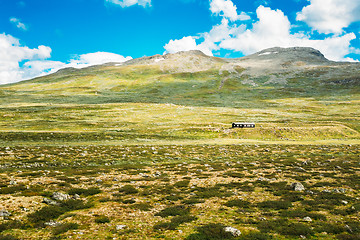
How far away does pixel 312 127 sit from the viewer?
64.4 metres

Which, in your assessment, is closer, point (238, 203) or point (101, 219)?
point (101, 219)

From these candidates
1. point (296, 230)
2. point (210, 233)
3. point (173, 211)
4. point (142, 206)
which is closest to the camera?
point (210, 233)

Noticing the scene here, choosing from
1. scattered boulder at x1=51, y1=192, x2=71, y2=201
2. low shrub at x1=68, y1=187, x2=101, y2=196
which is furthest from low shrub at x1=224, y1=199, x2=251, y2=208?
scattered boulder at x1=51, y1=192, x2=71, y2=201

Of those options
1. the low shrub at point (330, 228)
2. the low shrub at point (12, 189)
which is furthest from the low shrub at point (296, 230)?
the low shrub at point (12, 189)

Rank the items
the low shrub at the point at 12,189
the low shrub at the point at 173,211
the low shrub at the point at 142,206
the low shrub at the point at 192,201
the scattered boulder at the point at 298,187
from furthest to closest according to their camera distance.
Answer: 1. the scattered boulder at the point at 298,187
2. the low shrub at the point at 12,189
3. the low shrub at the point at 192,201
4. the low shrub at the point at 142,206
5. the low shrub at the point at 173,211

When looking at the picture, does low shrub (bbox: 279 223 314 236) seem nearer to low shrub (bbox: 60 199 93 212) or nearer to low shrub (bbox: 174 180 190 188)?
low shrub (bbox: 174 180 190 188)

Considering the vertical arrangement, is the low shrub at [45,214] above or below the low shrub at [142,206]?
above

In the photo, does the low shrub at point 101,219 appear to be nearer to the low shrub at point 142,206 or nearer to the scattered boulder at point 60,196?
the low shrub at point 142,206

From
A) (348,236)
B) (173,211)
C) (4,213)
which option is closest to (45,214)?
(4,213)

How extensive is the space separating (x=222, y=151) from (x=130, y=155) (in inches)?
708

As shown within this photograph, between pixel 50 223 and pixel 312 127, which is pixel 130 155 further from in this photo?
pixel 312 127

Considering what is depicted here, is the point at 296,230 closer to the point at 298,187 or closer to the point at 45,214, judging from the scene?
the point at 298,187

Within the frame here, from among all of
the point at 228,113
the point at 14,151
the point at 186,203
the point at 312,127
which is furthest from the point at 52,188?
the point at 228,113

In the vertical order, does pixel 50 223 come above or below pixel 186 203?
above
